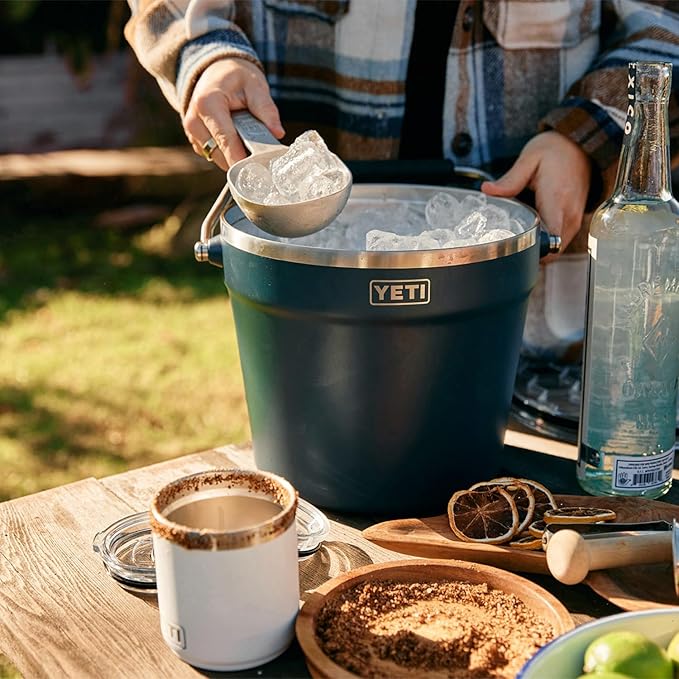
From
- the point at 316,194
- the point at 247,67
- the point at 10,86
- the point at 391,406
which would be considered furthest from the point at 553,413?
the point at 10,86

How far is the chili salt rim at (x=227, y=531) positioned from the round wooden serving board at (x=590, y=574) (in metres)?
0.22

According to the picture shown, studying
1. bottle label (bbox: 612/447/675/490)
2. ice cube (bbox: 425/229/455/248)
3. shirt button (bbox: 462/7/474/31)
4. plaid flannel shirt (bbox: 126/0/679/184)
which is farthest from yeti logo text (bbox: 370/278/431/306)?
shirt button (bbox: 462/7/474/31)

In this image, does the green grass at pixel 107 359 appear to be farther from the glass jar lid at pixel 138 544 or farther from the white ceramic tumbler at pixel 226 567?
the white ceramic tumbler at pixel 226 567

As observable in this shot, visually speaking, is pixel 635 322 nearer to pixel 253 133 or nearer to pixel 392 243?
pixel 392 243

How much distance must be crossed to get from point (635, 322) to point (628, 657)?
0.51 metres

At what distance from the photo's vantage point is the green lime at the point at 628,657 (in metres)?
0.87

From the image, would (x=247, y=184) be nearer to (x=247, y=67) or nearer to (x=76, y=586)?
(x=247, y=67)

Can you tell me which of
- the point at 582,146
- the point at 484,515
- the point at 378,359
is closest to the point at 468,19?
the point at 582,146

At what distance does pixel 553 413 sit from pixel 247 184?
24.5 inches

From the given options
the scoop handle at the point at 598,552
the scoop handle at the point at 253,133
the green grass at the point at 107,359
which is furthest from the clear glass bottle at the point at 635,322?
the green grass at the point at 107,359

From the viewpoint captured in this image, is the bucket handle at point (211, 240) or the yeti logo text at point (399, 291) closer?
the yeti logo text at point (399, 291)

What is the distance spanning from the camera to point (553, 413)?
1583 mm

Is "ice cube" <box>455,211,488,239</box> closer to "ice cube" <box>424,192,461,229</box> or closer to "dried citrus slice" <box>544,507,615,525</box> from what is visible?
"ice cube" <box>424,192,461,229</box>

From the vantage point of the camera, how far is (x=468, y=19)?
5.77 ft
